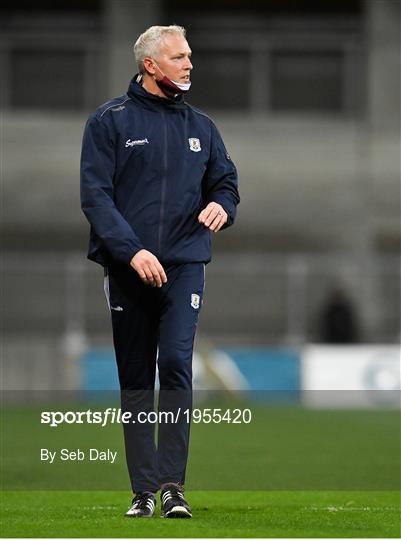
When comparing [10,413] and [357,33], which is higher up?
[357,33]

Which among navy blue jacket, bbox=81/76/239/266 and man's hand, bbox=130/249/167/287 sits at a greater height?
navy blue jacket, bbox=81/76/239/266

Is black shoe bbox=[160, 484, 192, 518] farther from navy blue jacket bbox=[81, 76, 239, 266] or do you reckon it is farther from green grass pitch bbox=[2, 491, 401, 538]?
navy blue jacket bbox=[81, 76, 239, 266]

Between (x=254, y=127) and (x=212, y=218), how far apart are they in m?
20.3

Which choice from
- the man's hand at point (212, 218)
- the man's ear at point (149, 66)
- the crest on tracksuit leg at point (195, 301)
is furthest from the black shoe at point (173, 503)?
the man's ear at point (149, 66)

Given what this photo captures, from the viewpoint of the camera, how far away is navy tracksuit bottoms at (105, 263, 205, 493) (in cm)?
601

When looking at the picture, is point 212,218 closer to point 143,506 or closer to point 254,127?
point 143,506

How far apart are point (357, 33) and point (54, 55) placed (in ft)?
19.1

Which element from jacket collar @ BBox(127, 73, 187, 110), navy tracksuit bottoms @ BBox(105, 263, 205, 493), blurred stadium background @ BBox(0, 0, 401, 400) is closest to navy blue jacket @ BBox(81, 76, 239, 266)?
jacket collar @ BBox(127, 73, 187, 110)

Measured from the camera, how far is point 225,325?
24125mm

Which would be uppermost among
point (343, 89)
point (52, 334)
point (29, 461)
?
point (343, 89)

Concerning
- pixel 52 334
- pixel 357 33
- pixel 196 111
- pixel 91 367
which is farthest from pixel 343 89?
pixel 196 111

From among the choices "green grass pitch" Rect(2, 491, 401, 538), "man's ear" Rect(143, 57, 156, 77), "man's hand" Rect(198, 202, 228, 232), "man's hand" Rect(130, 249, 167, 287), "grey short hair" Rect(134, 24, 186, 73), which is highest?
"grey short hair" Rect(134, 24, 186, 73)

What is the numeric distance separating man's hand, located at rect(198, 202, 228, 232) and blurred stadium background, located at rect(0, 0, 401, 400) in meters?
16.5

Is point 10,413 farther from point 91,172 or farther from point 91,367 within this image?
point 91,172
